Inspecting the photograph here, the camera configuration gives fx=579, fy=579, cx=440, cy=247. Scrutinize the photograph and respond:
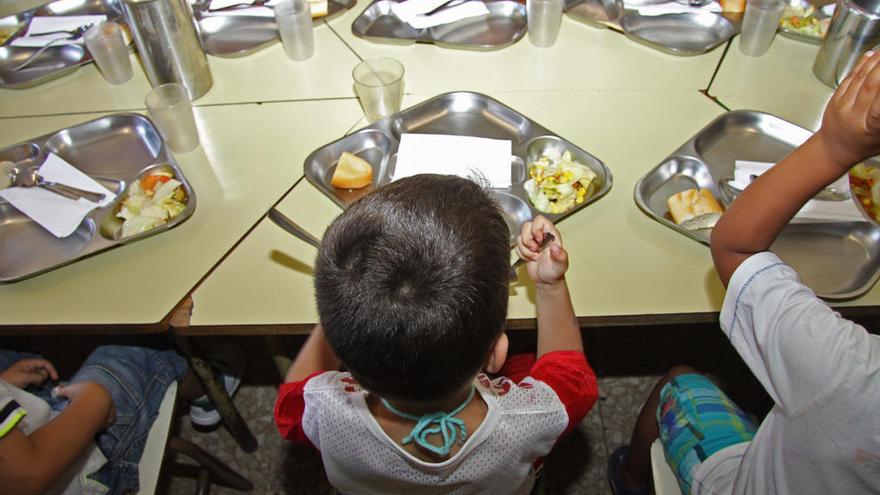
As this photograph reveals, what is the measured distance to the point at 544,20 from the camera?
178 cm

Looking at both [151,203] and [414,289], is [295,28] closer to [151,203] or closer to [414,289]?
[151,203]

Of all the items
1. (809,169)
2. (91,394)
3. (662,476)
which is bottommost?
(662,476)

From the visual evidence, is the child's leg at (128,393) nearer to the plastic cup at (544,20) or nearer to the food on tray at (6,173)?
the food on tray at (6,173)

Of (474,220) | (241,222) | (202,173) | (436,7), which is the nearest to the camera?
(474,220)

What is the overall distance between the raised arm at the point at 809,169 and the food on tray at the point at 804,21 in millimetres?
1025

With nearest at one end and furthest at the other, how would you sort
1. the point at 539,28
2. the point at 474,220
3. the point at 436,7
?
the point at 474,220 < the point at 539,28 < the point at 436,7

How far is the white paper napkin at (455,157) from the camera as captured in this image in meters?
1.40

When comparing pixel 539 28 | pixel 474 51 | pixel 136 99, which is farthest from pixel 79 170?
pixel 539 28

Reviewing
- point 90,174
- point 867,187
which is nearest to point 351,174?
point 90,174

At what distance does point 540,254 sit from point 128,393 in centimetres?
95

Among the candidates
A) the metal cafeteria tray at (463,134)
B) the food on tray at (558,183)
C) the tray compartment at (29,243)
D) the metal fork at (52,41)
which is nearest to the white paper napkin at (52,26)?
the metal fork at (52,41)

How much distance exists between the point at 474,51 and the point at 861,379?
1406 mm

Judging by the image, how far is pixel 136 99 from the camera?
5.65 feet

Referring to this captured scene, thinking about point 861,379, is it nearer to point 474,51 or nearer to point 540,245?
point 540,245
